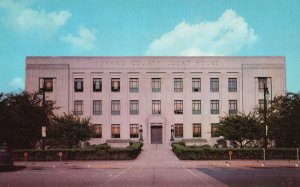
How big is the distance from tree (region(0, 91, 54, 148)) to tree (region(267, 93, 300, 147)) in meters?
23.6

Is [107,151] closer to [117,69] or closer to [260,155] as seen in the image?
[260,155]

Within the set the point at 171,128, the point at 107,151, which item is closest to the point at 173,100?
the point at 171,128

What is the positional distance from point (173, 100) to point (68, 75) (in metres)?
15.2

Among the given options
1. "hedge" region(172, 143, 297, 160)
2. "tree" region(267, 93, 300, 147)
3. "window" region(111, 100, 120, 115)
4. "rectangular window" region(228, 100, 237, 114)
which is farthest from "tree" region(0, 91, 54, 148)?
"rectangular window" region(228, 100, 237, 114)

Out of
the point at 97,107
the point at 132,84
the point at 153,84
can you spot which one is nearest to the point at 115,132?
the point at 97,107

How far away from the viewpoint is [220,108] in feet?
196

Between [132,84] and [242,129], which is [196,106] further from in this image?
[242,129]

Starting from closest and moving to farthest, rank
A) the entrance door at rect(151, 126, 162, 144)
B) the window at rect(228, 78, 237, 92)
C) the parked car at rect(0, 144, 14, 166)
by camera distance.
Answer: the parked car at rect(0, 144, 14, 166) < the entrance door at rect(151, 126, 162, 144) < the window at rect(228, 78, 237, 92)

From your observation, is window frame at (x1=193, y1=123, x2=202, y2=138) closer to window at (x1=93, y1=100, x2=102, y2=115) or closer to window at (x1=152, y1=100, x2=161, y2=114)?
window at (x1=152, y1=100, x2=161, y2=114)

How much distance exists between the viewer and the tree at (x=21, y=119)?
41.0 metres

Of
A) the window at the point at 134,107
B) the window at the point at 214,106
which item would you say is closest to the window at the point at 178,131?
the window at the point at 214,106

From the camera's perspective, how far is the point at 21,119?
4200cm

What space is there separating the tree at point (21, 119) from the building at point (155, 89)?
44.9 feet

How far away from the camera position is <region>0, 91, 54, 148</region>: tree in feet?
135
